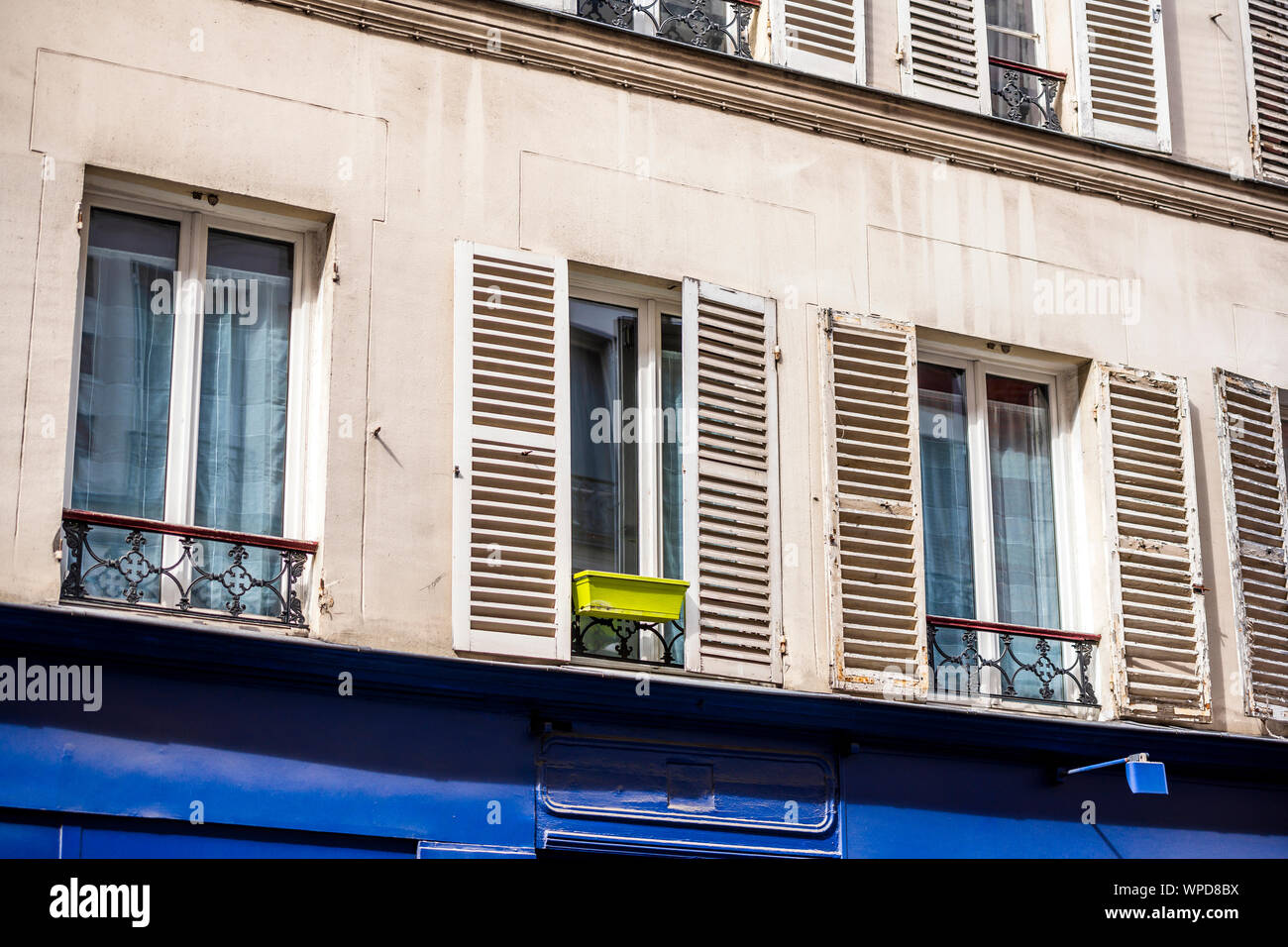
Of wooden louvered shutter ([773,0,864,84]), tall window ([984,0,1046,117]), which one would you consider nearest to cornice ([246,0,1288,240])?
wooden louvered shutter ([773,0,864,84])

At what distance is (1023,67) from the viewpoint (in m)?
11.2

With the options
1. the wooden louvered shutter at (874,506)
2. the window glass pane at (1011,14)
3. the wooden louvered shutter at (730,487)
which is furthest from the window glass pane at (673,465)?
the window glass pane at (1011,14)

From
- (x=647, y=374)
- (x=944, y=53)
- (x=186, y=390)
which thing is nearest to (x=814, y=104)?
(x=944, y=53)

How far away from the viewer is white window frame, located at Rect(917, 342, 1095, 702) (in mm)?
10242

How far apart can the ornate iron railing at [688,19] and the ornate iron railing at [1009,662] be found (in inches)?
124

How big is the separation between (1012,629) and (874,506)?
1.02 meters

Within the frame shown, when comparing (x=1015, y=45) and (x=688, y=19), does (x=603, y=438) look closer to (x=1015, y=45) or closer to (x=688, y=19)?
(x=688, y=19)

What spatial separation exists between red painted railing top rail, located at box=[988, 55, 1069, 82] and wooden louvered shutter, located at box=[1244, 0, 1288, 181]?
4.18 ft

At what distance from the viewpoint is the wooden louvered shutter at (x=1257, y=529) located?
1041 cm

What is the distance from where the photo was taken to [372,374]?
29.0 ft

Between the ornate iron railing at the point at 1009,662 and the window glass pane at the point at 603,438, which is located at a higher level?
the window glass pane at the point at 603,438

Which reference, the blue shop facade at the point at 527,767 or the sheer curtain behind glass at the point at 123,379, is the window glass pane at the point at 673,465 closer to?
the blue shop facade at the point at 527,767
